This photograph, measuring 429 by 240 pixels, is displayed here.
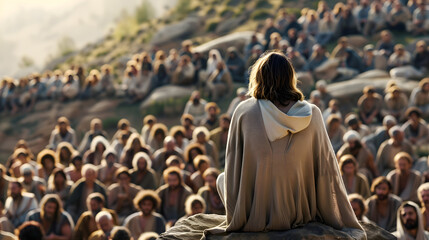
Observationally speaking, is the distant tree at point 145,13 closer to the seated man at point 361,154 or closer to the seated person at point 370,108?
the seated person at point 370,108

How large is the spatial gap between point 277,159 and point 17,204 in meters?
6.58

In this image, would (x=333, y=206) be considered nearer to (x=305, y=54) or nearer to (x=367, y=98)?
(x=367, y=98)

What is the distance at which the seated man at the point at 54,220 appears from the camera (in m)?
9.54

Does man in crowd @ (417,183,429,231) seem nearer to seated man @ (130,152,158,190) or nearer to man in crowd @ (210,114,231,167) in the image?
seated man @ (130,152,158,190)

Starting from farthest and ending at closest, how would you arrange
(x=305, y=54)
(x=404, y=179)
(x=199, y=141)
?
(x=305, y=54) < (x=199, y=141) < (x=404, y=179)

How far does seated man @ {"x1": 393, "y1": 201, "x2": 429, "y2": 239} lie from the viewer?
7668 millimetres

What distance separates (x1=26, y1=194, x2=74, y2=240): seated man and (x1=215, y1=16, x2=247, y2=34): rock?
22.1 metres

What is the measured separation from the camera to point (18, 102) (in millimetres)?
22203

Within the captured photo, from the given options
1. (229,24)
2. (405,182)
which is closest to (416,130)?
(405,182)

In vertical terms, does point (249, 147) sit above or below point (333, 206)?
above

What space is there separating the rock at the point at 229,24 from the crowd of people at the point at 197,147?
860 cm

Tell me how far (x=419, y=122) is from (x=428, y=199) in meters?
4.52

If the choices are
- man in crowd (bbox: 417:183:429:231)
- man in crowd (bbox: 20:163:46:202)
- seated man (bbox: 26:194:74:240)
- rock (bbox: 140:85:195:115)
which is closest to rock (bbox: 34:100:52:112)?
rock (bbox: 140:85:195:115)

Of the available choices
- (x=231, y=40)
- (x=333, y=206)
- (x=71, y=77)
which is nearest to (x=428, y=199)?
(x=333, y=206)
